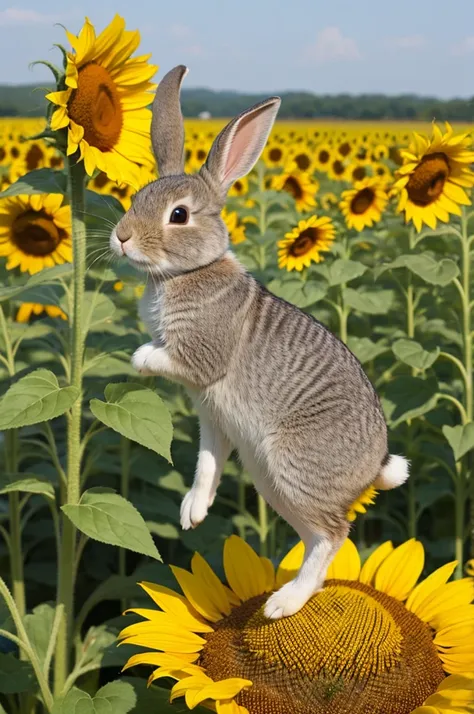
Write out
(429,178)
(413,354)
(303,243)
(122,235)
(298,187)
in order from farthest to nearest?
1. (298,187)
2. (303,243)
3. (413,354)
4. (429,178)
5. (122,235)

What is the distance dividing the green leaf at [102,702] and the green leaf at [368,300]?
7.14 ft

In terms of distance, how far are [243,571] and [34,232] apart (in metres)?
1.52

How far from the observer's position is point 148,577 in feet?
10.0

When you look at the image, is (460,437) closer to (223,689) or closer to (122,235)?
(223,689)

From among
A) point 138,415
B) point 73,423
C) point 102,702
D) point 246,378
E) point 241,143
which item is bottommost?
point 102,702

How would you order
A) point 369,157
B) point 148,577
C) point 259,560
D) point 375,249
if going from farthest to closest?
point 369,157
point 375,249
point 148,577
point 259,560

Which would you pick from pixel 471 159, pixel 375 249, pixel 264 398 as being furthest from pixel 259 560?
pixel 375 249

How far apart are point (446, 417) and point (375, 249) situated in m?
2.89

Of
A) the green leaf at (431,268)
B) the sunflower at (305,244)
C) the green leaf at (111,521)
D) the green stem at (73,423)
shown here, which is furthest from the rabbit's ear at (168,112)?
the sunflower at (305,244)

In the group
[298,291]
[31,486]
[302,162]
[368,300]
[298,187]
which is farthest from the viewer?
[302,162]

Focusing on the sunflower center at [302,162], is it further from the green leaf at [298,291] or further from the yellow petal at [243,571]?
the yellow petal at [243,571]

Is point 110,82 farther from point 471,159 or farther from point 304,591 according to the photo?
point 471,159

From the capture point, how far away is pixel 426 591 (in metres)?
2.58

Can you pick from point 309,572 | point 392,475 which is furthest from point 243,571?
point 392,475
